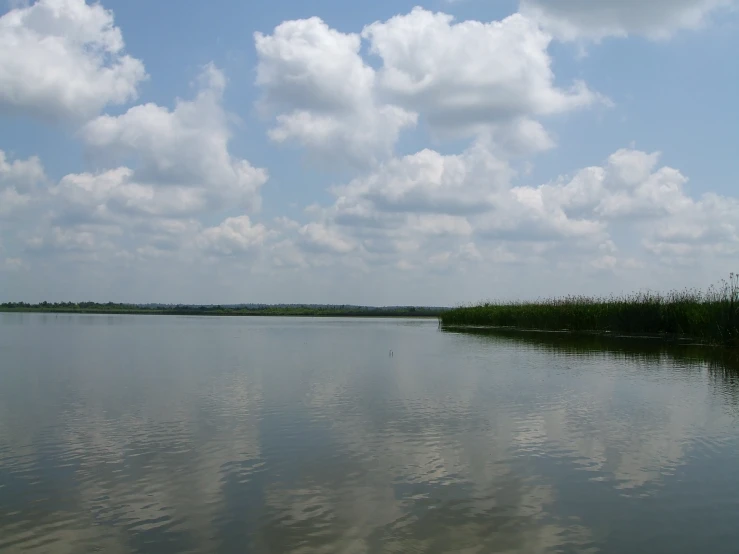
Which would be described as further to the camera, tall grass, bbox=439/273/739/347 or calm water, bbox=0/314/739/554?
tall grass, bbox=439/273/739/347

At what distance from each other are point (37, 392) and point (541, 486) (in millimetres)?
11142

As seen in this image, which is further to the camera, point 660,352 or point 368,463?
point 660,352

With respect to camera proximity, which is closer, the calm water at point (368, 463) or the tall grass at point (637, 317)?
the calm water at point (368, 463)

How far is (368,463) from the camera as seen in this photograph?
865cm

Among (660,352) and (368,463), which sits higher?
(660,352)

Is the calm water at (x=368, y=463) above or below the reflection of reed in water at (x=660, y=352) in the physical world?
below

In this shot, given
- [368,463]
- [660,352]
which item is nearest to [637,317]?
[660,352]

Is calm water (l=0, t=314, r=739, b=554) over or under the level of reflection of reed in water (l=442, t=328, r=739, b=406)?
under

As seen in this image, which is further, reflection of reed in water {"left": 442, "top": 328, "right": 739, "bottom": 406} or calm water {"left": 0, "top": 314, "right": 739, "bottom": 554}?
reflection of reed in water {"left": 442, "top": 328, "right": 739, "bottom": 406}

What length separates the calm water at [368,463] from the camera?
6238mm

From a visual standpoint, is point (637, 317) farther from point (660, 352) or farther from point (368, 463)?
point (368, 463)

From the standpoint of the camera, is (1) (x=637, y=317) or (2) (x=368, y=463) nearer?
(2) (x=368, y=463)

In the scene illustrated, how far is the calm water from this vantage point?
624cm

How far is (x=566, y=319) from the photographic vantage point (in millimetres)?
40469
